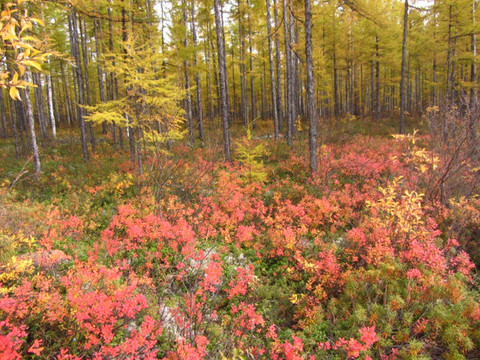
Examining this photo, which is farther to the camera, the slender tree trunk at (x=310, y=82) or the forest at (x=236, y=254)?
the slender tree trunk at (x=310, y=82)

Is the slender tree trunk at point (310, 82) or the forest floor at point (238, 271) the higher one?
the slender tree trunk at point (310, 82)

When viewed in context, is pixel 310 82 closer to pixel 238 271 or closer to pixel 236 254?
pixel 236 254

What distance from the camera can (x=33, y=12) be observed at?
1183 centimetres

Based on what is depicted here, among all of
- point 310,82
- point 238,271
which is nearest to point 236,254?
point 238,271

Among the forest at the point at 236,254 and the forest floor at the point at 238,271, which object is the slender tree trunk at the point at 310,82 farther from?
the forest floor at the point at 238,271

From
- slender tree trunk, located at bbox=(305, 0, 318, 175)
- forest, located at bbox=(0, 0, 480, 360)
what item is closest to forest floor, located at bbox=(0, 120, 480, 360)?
forest, located at bbox=(0, 0, 480, 360)

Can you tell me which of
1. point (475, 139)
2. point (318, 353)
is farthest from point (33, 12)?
point (475, 139)

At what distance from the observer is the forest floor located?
3984mm

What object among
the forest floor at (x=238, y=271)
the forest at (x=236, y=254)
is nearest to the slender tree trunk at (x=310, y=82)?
the forest at (x=236, y=254)

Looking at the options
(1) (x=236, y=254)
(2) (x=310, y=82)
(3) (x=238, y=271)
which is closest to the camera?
(3) (x=238, y=271)

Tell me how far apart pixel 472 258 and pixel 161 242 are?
8.03 metres

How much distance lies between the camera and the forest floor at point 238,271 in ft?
13.1

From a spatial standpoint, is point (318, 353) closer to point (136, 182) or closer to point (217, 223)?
point (217, 223)

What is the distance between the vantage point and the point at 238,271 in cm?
619
